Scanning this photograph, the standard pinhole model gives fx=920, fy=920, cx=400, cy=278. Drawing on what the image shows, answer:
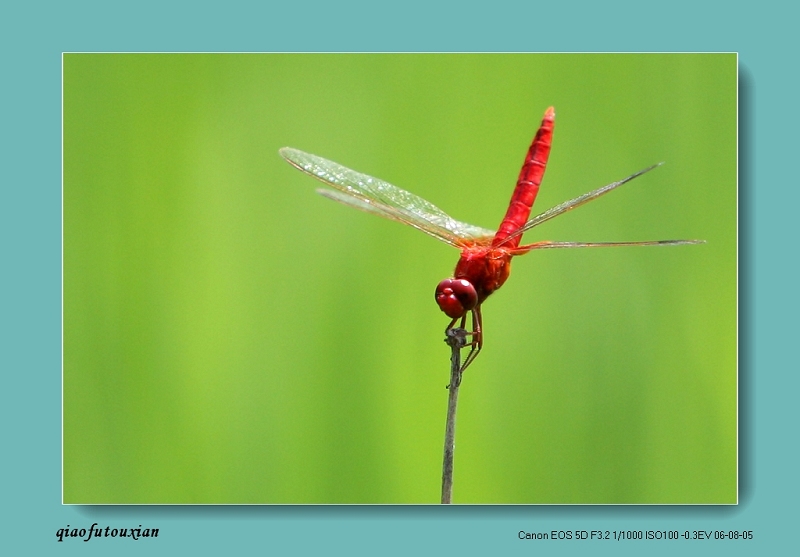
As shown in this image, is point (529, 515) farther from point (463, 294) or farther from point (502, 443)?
point (463, 294)

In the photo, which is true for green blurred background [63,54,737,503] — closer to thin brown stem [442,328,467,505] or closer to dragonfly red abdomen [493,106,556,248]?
dragonfly red abdomen [493,106,556,248]

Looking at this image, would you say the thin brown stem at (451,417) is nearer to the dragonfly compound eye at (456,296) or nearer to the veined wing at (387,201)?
the dragonfly compound eye at (456,296)

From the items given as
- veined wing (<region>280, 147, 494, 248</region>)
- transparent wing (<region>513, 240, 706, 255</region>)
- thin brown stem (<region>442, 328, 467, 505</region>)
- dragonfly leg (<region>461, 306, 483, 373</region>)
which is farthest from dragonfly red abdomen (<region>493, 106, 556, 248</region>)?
thin brown stem (<region>442, 328, 467, 505</region>)

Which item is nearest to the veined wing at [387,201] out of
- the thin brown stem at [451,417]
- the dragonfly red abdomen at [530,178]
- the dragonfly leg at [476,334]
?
the dragonfly red abdomen at [530,178]

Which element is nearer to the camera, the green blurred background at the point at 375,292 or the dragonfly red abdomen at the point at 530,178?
the dragonfly red abdomen at the point at 530,178

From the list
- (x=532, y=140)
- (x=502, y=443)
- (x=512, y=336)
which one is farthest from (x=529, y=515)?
(x=532, y=140)

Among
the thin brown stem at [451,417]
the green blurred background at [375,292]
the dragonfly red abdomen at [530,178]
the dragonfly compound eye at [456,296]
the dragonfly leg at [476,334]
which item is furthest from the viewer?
the green blurred background at [375,292]

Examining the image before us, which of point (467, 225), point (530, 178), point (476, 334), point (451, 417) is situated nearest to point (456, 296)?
point (476, 334)
